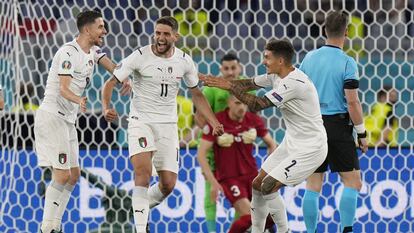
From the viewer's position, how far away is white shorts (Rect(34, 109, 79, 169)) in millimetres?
8742

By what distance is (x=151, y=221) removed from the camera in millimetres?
10672

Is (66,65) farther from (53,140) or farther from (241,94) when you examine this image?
(241,94)

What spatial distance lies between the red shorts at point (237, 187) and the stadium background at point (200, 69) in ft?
2.39

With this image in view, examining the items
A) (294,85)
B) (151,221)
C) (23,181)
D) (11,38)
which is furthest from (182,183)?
(294,85)

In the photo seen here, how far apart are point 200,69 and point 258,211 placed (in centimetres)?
367

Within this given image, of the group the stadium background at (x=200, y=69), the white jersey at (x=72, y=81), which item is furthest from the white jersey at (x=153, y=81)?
the stadium background at (x=200, y=69)

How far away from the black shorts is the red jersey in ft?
4.87

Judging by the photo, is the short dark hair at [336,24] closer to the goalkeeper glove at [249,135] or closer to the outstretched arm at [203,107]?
the outstretched arm at [203,107]

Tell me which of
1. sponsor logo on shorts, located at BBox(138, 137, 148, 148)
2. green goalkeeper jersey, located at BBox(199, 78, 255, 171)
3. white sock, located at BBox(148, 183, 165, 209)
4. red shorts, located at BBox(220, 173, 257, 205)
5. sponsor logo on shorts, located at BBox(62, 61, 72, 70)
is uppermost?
sponsor logo on shorts, located at BBox(62, 61, 72, 70)

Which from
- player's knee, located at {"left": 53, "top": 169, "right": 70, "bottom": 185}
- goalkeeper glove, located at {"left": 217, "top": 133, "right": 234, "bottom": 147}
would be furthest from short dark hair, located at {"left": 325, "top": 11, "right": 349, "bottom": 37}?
player's knee, located at {"left": 53, "top": 169, "right": 70, "bottom": 185}

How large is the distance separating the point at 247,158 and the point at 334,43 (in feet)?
5.79

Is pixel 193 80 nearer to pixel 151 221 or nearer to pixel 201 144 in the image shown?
pixel 201 144

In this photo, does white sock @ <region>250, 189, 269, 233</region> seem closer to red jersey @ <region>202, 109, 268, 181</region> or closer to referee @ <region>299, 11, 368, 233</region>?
referee @ <region>299, 11, 368, 233</region>

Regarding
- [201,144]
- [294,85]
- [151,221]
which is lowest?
[151,221]
